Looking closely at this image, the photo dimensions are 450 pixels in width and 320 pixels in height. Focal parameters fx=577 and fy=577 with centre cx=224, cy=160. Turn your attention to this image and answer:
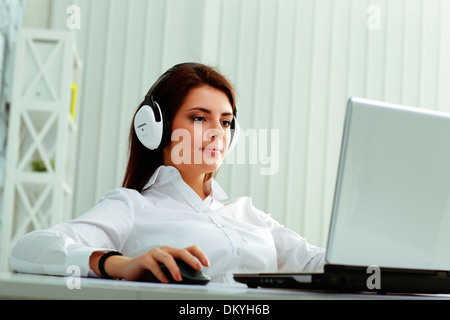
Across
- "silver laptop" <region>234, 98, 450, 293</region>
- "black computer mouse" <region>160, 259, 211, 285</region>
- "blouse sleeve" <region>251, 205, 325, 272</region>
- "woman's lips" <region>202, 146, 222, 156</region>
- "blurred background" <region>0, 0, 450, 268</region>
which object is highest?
"blurred background" <region>0, 0, 450, 268</region>

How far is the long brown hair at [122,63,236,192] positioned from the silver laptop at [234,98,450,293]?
822 millimetres

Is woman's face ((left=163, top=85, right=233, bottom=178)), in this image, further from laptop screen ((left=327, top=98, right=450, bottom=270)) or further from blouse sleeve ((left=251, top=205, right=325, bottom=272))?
laptop screen ((left=327, top=98, right=450, bottom=270))

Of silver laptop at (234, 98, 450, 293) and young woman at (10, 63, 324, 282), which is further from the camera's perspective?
young woman at (10, 63, 324, 282)

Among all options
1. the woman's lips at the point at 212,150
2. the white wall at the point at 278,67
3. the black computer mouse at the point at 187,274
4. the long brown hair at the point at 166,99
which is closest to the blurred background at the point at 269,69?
the white wall at the point at 278,67

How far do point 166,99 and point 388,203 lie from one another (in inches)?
34.9

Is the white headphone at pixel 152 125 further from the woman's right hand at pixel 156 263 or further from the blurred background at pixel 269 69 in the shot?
the blurred background at pixel 269 69

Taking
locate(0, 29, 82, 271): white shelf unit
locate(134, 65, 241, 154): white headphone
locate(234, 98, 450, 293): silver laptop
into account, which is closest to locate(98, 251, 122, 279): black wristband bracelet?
locate(234, 98, 450, 293): silver laptop

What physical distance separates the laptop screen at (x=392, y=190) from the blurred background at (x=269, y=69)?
2445 mm

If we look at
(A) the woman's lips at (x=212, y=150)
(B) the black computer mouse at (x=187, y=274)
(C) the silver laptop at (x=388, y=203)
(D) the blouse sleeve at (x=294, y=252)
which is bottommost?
(D) the blouse sleeve at (x=294, y=252)

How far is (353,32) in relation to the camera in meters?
3.39

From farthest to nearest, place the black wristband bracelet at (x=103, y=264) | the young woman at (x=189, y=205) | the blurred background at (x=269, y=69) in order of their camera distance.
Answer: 1. the blurred background at (x=269, y=69)
2. the young woman at (x=189, y=205)
3. the black wristband bracelet at (x=103, y=264)

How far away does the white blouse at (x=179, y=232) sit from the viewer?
3.58 feet

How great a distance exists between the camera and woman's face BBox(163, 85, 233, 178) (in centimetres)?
143
